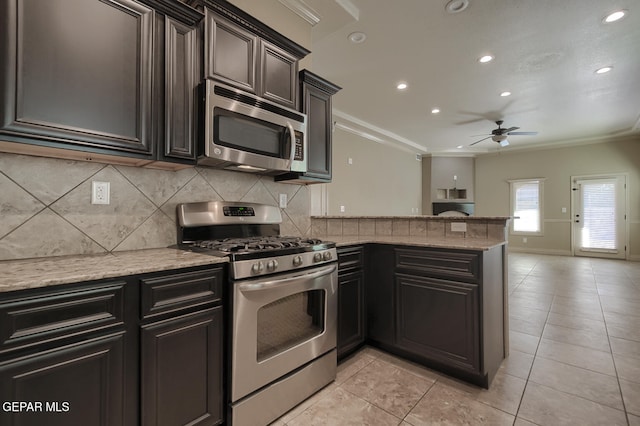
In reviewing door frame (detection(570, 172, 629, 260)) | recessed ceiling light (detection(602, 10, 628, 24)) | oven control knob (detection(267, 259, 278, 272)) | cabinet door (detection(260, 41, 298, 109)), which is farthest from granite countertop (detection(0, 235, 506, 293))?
door frame (detection(570, 172, 629, 260))

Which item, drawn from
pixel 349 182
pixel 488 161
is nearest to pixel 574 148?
pixel 488 161

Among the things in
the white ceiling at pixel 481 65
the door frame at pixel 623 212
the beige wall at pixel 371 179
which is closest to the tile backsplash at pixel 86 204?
the white ceiling at pixel 481 65

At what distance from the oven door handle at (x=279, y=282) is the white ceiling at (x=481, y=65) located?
7.22ft

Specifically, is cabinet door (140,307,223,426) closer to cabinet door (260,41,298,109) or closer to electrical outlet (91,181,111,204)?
electrical outlet (91,181,111,204)

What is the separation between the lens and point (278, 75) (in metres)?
2.02

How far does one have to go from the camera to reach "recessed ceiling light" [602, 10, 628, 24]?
256cm

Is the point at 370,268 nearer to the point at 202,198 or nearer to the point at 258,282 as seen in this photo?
the point at 258,282

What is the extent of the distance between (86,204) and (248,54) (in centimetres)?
128

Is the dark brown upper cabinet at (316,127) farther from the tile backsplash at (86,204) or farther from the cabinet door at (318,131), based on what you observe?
the tile backsplash at (86,204)

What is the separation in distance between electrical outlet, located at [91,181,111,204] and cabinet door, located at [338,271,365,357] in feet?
4.94

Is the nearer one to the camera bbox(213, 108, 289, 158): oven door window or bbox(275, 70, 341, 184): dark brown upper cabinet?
bbox(213, 108, 289, 158): oven door window

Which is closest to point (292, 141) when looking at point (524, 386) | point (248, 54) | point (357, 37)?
point (248, 54)

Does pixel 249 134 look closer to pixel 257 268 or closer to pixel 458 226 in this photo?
pixel 257 268

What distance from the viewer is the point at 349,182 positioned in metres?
5.54
